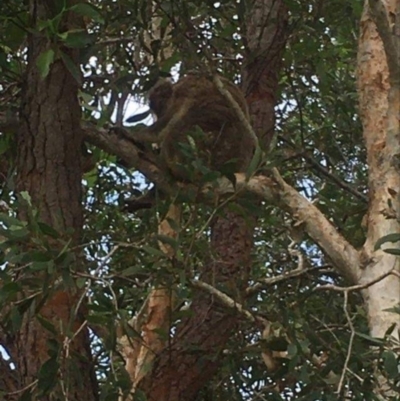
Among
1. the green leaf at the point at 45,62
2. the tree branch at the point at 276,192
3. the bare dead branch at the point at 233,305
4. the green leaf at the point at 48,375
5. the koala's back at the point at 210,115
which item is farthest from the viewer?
the koala's back at the point at 210,115

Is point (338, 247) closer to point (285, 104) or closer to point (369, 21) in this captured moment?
point (369, 21)

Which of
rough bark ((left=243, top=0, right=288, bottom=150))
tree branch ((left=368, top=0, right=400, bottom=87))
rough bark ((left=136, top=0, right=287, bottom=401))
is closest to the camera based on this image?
tree branch ((left=368, top=0, right=400, bottom=87))

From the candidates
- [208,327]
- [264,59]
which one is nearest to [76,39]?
[208,327]

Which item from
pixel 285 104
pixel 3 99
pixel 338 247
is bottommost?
pixel 338 247

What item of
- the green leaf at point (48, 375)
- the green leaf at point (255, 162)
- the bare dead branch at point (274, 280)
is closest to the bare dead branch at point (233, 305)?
the bare dead branch at point (274, 280)

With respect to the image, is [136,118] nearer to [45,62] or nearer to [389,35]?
[45,62]

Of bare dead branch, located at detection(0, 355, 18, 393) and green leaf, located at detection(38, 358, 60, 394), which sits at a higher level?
bare dead branch, located at detection(0, 355, 18, 393)

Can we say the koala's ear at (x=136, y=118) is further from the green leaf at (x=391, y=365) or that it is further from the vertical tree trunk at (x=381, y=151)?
the green leaf at (x=391, y=365)

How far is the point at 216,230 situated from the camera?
4.14m

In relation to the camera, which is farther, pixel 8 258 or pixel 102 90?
pixel 102 90

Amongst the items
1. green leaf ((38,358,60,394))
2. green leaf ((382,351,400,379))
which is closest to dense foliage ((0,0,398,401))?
green leaf ((382,351,400,379))

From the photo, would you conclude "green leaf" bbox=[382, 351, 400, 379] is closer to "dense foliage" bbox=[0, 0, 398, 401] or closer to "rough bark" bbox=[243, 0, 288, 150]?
"dense foliage" bbox=[0, 0, 398, 401]

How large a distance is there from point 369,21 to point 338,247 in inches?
35.7

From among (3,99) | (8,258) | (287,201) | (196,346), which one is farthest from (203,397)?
(8,258)
